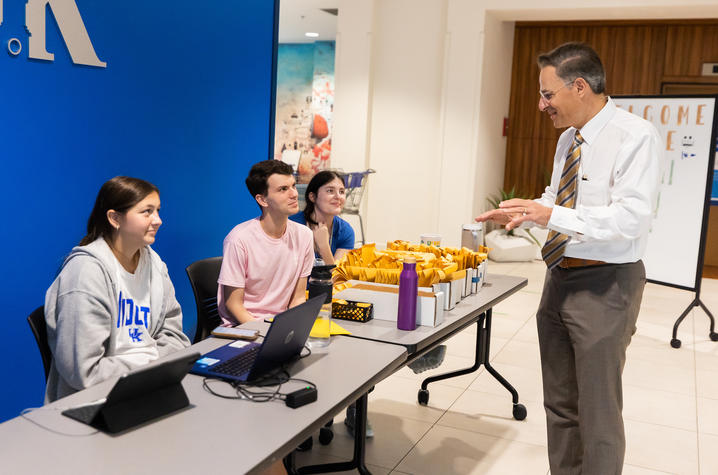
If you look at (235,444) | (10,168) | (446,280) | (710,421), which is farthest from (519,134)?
(235,444)

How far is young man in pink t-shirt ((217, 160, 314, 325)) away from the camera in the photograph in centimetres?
297

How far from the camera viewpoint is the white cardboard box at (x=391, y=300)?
255cm

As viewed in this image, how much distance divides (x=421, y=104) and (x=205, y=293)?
228 inches

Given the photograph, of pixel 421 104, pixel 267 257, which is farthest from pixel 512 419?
pixel 421 104

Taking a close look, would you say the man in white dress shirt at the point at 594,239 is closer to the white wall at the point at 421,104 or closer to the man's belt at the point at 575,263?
the man's belt at the point at 575,263

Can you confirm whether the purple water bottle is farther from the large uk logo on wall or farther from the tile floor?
the large uk logo on wall

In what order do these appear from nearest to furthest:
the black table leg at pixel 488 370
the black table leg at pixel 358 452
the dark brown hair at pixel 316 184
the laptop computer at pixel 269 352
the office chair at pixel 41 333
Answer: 1. the laptop computer at pixel 269 352
2. the office chair at pixel 41 333
3. the black table leg at pixel 358 452
4. the black table leg at pixel 488 370
5. the dark brown hair at pixel 316 184

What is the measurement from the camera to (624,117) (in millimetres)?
2350

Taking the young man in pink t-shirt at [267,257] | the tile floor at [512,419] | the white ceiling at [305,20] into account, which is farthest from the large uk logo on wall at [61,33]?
the white ceiling at [305,20]

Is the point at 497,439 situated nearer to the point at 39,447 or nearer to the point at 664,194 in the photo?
the point at 39,447

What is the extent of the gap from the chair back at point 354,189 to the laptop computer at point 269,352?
5.59 m

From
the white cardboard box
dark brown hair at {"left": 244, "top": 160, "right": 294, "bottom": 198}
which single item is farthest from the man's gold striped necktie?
dark brown hair at {"left": 244, "top": 160, "right": 294, "bottom": 198}

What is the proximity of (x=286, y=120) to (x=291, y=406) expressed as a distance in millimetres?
11078

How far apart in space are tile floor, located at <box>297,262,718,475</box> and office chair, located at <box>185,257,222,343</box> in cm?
70
